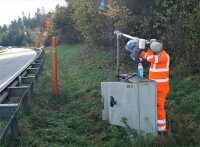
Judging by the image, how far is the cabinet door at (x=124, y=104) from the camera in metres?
7.13

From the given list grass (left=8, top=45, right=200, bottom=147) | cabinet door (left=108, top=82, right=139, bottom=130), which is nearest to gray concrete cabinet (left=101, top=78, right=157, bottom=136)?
cabinet door (left=108, top=82, right=139, bottom=130)

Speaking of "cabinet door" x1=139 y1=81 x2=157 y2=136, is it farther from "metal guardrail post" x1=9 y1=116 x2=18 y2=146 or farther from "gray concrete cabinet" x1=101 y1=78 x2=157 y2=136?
"metal guardrail post" x1=9 y1=116 x2=18 y2=146

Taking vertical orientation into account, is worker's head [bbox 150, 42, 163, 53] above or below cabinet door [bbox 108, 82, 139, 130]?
above

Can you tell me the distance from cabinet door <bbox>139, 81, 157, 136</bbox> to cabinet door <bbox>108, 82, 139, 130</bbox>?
115 mm

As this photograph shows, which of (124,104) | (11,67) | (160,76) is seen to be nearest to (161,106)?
(160,76)

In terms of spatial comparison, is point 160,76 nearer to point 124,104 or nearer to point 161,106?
point 161,106

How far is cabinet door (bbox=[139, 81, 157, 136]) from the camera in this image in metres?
6.93

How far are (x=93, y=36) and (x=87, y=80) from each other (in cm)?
936

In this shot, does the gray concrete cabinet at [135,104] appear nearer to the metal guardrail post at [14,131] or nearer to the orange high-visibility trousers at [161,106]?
the orange high-visibility trousers at [161,106]

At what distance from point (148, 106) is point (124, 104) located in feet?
1.86

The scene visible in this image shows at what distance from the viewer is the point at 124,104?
736 centimetres

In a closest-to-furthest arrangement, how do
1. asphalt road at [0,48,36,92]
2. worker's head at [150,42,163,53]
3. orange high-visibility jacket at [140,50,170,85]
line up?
worker's head at [150,42,163,53] → orange high-visibility jacket at [140,50,170,85] → asphalt road at [0,48,36,92]

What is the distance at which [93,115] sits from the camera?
9.20m

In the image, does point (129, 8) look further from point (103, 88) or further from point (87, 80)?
point (103, 88)
